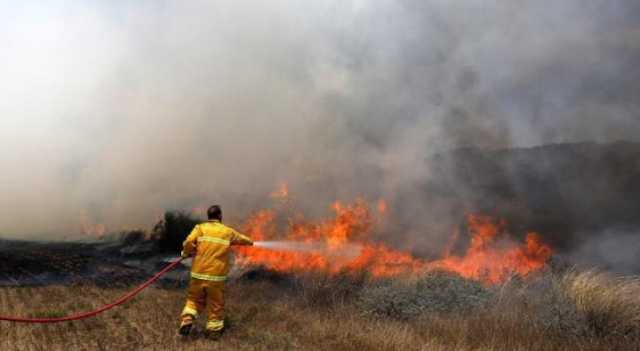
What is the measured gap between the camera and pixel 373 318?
902cm

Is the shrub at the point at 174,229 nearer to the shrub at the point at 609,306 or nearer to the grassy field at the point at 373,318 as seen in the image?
the grassy field at the point at 373,318

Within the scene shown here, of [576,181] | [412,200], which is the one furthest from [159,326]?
[576,181]

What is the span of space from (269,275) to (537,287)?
906 cm

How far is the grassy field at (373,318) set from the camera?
6.54m

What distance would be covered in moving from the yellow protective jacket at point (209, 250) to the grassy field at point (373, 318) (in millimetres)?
1004

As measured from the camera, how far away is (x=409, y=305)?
9.88 meters

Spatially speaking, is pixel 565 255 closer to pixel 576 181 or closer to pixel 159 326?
pixel 576 181

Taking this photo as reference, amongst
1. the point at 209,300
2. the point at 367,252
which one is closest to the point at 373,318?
the point at 209,300

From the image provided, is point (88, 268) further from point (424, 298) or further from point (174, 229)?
point (424, 298)

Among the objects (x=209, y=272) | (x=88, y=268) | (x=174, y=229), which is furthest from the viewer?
(x=174, y=229)

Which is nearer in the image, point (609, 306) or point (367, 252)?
point (609, 306)

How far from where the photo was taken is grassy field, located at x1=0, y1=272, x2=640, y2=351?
21.4ft

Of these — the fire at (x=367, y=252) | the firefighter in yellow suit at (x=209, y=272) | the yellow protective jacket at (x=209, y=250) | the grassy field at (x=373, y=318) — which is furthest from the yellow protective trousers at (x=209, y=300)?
the fire at (x=367, y=252)

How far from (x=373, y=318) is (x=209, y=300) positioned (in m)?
3.93
